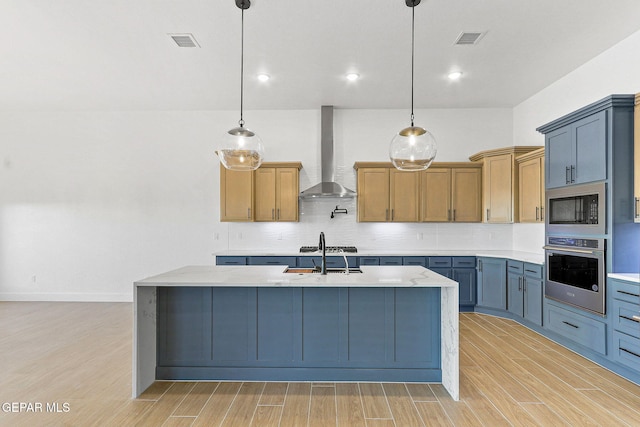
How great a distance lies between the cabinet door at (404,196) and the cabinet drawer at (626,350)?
2845mm

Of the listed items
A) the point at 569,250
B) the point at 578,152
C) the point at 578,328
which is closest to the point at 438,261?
the point at 569,250

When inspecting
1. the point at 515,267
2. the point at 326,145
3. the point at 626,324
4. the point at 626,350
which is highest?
the point at 326,145

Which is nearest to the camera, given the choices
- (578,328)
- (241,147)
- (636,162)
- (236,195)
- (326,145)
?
(241,147)

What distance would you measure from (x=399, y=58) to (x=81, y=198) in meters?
5.47

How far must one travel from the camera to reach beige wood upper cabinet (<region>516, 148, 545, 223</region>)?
15.0ft

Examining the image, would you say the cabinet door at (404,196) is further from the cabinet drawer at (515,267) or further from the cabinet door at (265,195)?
the cabinet door at (265,195)

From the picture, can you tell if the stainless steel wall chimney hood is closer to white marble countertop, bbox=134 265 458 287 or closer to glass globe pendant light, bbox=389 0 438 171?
white marble countertop, bbox=134 265 458 287

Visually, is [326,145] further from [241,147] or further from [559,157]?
[559,157]

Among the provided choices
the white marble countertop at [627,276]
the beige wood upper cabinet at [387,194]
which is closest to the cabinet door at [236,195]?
the beige wood upper cabinet at [387,194]

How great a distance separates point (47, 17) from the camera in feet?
10.7

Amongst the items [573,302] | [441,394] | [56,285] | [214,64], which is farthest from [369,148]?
[56,285]

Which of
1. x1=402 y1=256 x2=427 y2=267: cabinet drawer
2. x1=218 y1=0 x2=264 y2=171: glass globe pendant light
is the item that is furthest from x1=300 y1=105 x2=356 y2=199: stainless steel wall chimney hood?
x1=218 y1=0 x2=264 y2=171: glass globe pendant light

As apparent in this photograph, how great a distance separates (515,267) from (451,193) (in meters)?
1.43

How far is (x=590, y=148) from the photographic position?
3400mm
